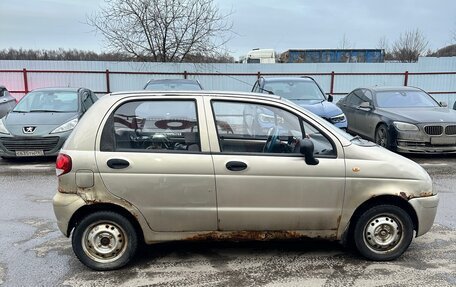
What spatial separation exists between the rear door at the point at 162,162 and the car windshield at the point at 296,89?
639cm

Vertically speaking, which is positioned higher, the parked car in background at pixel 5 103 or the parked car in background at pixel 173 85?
the parked car in background at pixel 173 85

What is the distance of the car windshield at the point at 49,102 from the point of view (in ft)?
28.6

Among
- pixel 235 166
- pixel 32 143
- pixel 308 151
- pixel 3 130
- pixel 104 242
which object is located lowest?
pixel 104 242

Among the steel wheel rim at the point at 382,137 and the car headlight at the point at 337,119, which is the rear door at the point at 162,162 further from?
the steel wheel rim at the point at 382,137

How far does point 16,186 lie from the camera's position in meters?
6.32

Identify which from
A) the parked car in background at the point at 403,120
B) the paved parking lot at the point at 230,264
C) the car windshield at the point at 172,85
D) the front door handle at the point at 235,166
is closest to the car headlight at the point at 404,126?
the parked car in background at the point at 403,120

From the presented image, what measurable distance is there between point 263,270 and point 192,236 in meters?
0.72

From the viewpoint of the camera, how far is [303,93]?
9.79m

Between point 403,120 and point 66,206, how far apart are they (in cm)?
712

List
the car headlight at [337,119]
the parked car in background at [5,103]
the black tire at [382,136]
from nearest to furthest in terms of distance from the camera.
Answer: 1. the black tire at [382,136]
2. the car headlight at [337,119]
3. the parked car in background at [5,103]

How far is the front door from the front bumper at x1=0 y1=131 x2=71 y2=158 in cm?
526

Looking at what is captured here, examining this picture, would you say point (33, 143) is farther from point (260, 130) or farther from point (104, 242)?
point (260, 130)

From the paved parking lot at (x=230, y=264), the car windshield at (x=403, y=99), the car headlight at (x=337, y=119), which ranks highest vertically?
the car windshield at (x=403, y=99)

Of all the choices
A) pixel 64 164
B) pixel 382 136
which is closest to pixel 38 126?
pixel 64 164
